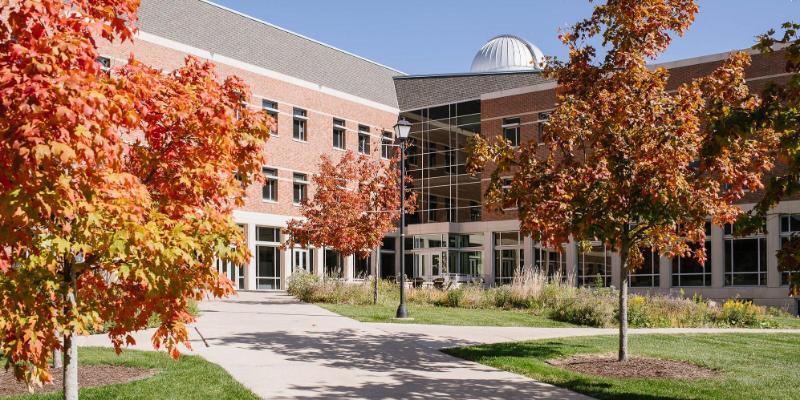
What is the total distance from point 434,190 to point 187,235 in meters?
42.2

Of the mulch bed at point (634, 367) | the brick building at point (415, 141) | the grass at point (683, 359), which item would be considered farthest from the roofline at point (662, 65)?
the mulch bed at point (634, 367)

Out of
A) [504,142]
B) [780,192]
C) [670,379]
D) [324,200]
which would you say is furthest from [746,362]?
[324,200]

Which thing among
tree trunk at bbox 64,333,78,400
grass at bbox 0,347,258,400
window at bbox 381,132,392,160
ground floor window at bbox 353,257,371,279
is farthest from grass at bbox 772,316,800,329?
window at bbox 381,132,392,160

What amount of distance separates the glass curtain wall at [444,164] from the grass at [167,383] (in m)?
35.7

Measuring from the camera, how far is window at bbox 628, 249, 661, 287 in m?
37.2

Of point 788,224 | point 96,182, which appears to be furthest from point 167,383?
point 788,224

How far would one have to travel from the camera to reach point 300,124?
42750mm

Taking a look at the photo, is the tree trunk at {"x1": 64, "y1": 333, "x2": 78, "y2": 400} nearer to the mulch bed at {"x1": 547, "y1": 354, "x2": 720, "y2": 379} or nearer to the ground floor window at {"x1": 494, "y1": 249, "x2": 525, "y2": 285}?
the mulch bed at {"x1": 547, "y1": 354, "x2": 720, "y2": 379}

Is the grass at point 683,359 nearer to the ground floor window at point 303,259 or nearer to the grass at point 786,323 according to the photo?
the grass at point 786,323

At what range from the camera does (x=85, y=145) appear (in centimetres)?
527

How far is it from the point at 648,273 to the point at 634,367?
89.0ft

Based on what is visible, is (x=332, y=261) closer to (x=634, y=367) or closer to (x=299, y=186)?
(x=299, y=186)

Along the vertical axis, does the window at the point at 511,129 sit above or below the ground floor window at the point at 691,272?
above

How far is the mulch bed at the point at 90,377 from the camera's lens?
31.2ft
